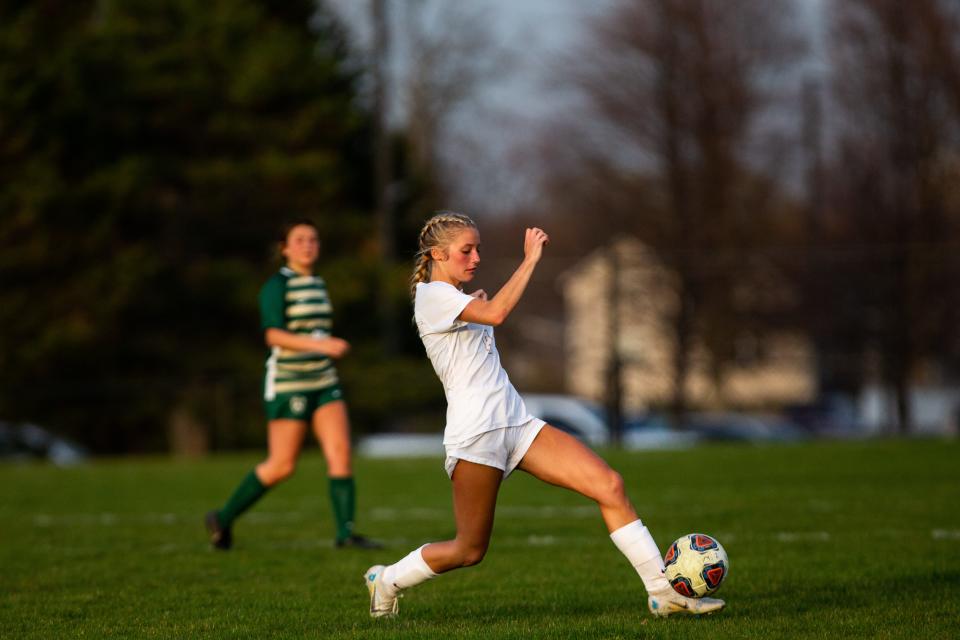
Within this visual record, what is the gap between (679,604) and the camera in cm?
574

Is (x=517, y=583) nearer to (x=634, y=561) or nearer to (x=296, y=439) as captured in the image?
(x=634, y=561)

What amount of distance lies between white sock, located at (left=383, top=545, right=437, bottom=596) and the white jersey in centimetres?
57

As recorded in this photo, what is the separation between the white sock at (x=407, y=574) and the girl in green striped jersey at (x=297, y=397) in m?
2.89

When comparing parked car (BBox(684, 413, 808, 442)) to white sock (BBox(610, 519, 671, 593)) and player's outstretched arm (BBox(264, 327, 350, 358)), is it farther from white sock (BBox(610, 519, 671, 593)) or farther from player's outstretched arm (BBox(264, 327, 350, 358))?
white sock (BBox(610, 519, 671, 593))

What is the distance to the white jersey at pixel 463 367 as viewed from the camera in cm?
567

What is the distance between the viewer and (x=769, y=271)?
24.0 metres

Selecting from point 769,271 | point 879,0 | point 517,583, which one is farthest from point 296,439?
point 879,0

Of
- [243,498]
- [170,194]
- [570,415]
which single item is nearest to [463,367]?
[243,498]

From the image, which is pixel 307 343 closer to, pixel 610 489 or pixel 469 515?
pixel 469 515

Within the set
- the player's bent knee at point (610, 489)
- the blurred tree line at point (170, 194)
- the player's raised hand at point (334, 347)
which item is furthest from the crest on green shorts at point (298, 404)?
the blurred tree line at point (170, 194)

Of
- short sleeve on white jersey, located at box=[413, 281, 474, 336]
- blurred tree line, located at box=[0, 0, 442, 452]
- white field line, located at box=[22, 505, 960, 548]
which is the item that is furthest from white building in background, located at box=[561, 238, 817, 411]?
short sleeve on white jersey, located at box=[413, 281, 474, 336]

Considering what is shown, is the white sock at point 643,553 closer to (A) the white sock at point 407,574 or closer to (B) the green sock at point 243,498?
(A) the white sock at point 407,574

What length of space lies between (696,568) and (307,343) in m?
3.30

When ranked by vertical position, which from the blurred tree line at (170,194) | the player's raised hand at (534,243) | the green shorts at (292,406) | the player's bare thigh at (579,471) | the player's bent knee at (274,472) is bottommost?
the player's bent knee at (274,472)
